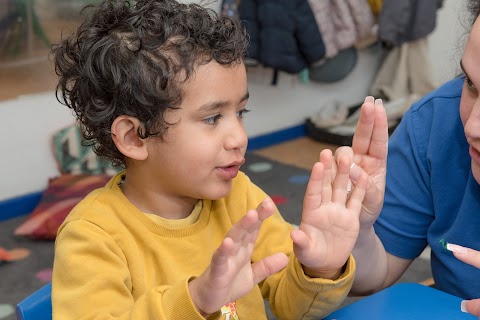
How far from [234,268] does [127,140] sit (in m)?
0.40

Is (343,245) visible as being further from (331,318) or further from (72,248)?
(72,248)

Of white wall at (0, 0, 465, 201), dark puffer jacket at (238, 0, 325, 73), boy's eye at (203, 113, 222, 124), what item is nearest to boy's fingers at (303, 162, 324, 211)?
boy's eye at (203, 113, 222, 124)

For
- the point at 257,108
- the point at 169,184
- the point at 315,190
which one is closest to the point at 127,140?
the point at 169,184

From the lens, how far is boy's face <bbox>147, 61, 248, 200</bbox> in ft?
3.95

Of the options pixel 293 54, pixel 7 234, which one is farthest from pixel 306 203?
pixel 293 54

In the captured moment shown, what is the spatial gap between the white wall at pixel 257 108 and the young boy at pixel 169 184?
1418 millimetres

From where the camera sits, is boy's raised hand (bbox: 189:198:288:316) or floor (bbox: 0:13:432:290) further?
floor (bbox: 0:13:432:290)

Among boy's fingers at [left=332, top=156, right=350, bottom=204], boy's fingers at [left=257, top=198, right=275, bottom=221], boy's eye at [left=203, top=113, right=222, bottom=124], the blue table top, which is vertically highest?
boy's fingers at [left=257, top=198, right=275, bottom=221]

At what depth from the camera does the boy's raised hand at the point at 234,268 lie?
941 millimetres

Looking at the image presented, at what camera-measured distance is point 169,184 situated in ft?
4.10

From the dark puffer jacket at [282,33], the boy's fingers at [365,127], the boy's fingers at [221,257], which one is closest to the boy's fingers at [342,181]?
the boy's fingers at [365,127]

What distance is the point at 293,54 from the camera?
3.46m

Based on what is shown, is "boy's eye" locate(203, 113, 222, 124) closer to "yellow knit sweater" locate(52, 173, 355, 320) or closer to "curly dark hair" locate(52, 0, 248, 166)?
"curly dark hair" locate(52, 0, 248, 166)

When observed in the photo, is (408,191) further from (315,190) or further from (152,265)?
(152,265)
